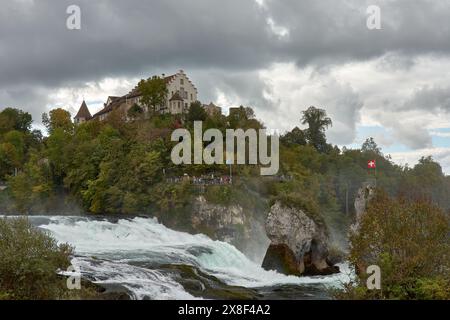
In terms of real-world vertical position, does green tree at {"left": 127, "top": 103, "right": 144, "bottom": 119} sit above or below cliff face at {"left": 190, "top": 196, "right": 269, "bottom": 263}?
above

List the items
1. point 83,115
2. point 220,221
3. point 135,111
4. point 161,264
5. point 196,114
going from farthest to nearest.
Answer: point 83,115, point 135,111, point 196,114, point 220,221, point 161,264

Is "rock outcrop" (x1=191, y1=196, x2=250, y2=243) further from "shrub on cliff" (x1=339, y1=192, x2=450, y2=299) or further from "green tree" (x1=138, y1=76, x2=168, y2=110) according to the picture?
"green tree" (x1=138, y1=76, x2=168, y2=110)

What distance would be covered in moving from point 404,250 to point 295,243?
19.2 metres

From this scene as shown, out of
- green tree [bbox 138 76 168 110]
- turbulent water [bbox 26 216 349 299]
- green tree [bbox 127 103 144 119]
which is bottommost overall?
turbulent water [bbox 26 216 349 299]

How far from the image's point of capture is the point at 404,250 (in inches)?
1045

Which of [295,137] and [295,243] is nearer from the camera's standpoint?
[295,243]

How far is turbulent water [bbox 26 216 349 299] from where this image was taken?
1184 inches

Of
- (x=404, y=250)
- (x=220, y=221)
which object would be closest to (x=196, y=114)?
(x=220, y=221)

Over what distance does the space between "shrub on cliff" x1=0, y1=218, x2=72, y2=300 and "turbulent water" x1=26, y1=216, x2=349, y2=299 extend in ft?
13.0

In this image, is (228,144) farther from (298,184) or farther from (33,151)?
(33,151)

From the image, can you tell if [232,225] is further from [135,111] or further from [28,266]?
[135,111]

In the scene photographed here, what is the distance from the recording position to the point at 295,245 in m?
45.2

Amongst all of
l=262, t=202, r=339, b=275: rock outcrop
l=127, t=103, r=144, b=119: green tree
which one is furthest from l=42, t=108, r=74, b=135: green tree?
l=262, t=202, r=339, b=275: rock outcrop
